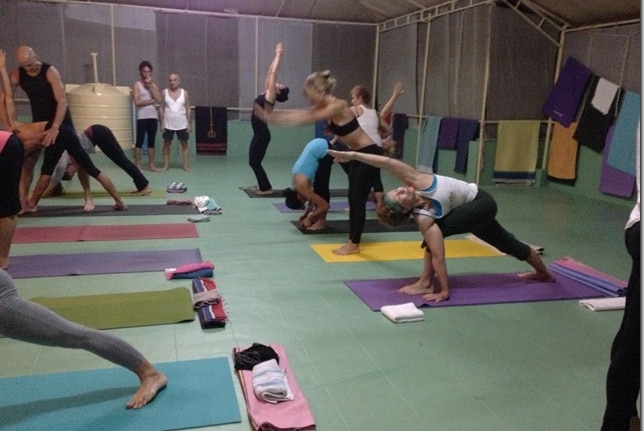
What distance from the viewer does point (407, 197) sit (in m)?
3.34

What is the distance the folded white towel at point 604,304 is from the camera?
3.37 meters

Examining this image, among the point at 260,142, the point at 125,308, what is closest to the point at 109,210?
the point at 260,142

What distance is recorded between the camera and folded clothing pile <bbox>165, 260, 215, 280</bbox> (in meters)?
3.69

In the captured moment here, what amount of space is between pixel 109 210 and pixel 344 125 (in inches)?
109

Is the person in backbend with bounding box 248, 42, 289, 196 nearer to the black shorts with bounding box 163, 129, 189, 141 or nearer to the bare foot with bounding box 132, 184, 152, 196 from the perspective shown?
the bare foot with bounding box 132, 184, 152, 196

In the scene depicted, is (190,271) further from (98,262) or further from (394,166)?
(394,166)

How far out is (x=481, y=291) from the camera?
12.0 feet

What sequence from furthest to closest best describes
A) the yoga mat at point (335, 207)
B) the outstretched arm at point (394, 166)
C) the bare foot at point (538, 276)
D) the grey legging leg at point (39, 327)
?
the yoga mat at point (335, 207) < the bare foot at point (538, 276) < the outstretched arm at point (394, 166) < the grey legging leg at point (39, 327)

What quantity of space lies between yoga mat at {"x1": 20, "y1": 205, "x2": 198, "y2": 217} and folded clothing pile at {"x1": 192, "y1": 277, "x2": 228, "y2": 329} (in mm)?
2211

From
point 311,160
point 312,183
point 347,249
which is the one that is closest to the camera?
point 347,249

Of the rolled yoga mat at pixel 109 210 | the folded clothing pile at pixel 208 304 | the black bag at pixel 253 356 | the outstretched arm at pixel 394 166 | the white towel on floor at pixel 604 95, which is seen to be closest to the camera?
the black bag at pixel 253 356

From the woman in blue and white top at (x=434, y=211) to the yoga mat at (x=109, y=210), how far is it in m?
2.75

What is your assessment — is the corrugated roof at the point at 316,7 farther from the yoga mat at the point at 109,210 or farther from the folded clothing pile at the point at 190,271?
the folded clothing pile at the point at 190,271

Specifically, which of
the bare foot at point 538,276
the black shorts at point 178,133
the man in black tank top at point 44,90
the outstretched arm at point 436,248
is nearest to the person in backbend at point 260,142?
→ the black shorts at point 178,133
